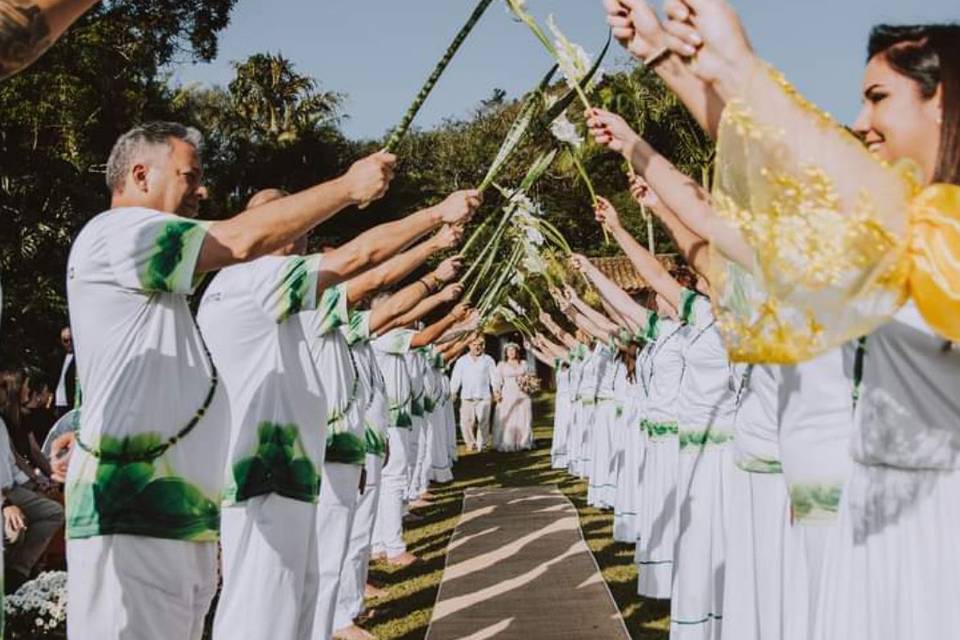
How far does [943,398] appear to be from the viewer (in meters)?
2.31

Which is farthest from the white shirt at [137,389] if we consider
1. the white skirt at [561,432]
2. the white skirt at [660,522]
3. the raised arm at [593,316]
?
the white skirt at [561,432]

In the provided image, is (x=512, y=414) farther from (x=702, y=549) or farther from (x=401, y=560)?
(x=702, y=549)

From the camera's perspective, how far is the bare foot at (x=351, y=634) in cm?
728

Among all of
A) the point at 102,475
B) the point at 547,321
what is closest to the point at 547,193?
the point at 547,321

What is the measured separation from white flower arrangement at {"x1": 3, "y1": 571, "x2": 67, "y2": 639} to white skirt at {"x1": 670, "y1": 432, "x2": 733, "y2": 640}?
394cm

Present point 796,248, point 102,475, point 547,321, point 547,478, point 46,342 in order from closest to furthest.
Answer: point 796,248, point 102,475, point 46,342, point 547,321, point 547,478

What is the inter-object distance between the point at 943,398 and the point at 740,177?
749 mm

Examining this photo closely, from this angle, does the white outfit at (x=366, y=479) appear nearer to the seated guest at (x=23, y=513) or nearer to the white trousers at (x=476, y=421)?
the seated guest at (x=23, y=513)

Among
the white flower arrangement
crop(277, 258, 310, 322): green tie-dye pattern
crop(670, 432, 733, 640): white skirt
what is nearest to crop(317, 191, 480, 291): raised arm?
crop(277, 258, 310, 322): green tie-dye pattern

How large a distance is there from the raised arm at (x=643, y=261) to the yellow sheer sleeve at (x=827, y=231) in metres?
3.08

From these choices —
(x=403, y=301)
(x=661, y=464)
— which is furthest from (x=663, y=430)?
(x=403, y=301)

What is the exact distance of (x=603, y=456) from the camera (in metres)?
14.2

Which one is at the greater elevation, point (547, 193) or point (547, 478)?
point (547, 193)

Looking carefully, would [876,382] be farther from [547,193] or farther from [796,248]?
[547,193]
